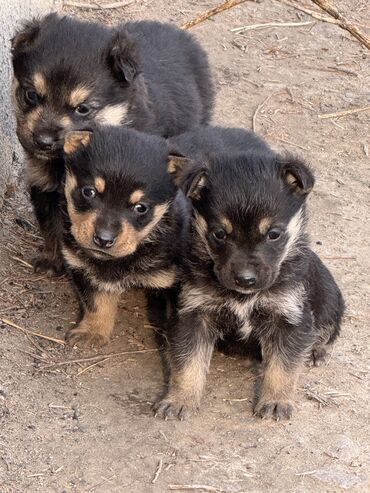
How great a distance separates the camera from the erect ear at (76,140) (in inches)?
179

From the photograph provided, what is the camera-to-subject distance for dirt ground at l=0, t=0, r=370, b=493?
4082 millimetres

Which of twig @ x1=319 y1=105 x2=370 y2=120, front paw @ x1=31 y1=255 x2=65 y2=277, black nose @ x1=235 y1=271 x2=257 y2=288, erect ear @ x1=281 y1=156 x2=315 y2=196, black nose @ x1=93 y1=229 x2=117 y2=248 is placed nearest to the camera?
black nose @ x1=235 y1=271 x2=257 y2=288

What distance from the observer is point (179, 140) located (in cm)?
521

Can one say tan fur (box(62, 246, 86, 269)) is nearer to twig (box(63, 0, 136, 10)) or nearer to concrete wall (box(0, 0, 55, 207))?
concrete wall (box(0, 0, 55, 207))

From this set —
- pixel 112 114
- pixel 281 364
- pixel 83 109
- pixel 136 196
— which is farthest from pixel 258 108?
pixel 281 364

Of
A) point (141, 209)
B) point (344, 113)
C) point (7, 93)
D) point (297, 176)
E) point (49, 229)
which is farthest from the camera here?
point (344, 113)

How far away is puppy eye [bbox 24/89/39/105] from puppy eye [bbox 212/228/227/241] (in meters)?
1.33

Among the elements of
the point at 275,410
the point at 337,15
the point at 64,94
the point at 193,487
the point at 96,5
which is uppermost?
the point at 64,94

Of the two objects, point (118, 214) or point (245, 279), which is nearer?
point (245, 279)

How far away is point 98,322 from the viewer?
5023 millimetres

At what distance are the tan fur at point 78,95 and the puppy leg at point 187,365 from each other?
126 centimetres

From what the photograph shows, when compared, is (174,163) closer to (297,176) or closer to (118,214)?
(118,214)

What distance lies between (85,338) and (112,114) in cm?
114

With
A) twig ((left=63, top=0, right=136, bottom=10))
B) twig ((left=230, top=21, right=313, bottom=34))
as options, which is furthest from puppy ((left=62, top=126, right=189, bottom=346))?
twig ((left=230, top=21, right=313, bottom=34))
